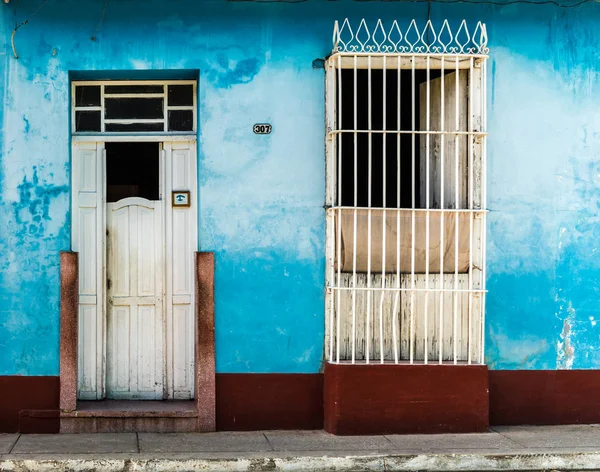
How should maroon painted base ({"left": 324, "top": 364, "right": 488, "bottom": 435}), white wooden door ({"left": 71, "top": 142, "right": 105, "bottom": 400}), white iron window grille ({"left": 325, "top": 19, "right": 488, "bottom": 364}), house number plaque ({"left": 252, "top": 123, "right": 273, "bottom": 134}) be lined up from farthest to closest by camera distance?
white wooden door ({"left": 71, "top": 142, "right": 105, "bottom": 400}), house number plaque ({"left": 252, "top": 123, "right": 273, "bottom": 134}), white iron window grille ({"left": 325, "top": 19, "right": 488, "bottom": 364}), maroon painted base ({"left": 324, "top": 364, "right": 488, "bottom": 435})

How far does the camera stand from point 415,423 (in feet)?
24.4

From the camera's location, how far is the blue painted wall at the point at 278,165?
7.50 metres

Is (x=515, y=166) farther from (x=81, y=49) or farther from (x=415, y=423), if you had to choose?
(x=81, y=49)

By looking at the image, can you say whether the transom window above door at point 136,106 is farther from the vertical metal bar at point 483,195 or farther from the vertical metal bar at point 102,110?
the vertical metal bar at point 483,195

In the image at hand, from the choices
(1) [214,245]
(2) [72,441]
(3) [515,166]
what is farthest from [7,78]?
(3) [515,166]

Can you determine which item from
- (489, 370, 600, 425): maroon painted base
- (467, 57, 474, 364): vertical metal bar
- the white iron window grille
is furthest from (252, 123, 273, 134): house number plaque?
(489, 370, 600, 425): maroon painted base

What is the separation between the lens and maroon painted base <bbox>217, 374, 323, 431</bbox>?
759 centimetres

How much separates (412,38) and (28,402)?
175 inches

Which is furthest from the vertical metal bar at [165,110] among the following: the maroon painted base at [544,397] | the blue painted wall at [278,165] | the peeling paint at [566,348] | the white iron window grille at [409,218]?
the peeling paint at [566,348]

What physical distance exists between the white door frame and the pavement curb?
1.33m

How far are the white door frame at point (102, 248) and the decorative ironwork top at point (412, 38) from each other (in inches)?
63.4

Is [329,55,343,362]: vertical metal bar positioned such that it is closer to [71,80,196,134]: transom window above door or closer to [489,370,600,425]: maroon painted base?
[71,80,196,134]: transom window above door

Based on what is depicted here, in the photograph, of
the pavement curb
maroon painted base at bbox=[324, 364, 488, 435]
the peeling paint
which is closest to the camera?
the pavement curb

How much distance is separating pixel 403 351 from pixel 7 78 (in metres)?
4.01
